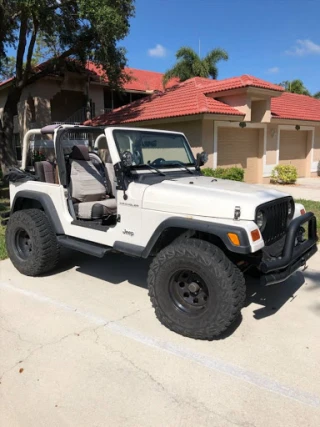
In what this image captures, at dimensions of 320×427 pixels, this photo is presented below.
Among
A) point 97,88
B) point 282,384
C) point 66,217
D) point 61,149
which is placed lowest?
point 282,384

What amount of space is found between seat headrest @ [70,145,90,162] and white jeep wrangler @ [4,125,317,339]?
0.01 m

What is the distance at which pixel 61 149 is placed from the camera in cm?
448

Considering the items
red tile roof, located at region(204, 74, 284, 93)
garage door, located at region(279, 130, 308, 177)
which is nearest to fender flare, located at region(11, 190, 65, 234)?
red tile roof, located at region(204, 74, 284, 93)

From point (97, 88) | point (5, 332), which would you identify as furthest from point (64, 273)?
point (97, 88)

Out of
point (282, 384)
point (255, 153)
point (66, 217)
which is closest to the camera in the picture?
point (282, 384)

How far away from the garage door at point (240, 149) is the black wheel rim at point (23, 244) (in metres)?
10.4

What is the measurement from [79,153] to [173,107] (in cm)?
965

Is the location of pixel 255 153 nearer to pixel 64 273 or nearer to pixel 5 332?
pixel 64 273

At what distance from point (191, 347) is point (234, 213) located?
122 cm

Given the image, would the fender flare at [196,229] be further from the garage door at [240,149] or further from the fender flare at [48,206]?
the garage door at [240,149]

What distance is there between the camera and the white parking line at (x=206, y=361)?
8.36 ft

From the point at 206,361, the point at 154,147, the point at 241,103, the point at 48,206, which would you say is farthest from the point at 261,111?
the point at 206,361

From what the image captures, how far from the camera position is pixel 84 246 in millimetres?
4172

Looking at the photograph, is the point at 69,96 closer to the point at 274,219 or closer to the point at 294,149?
the point at 294,149
